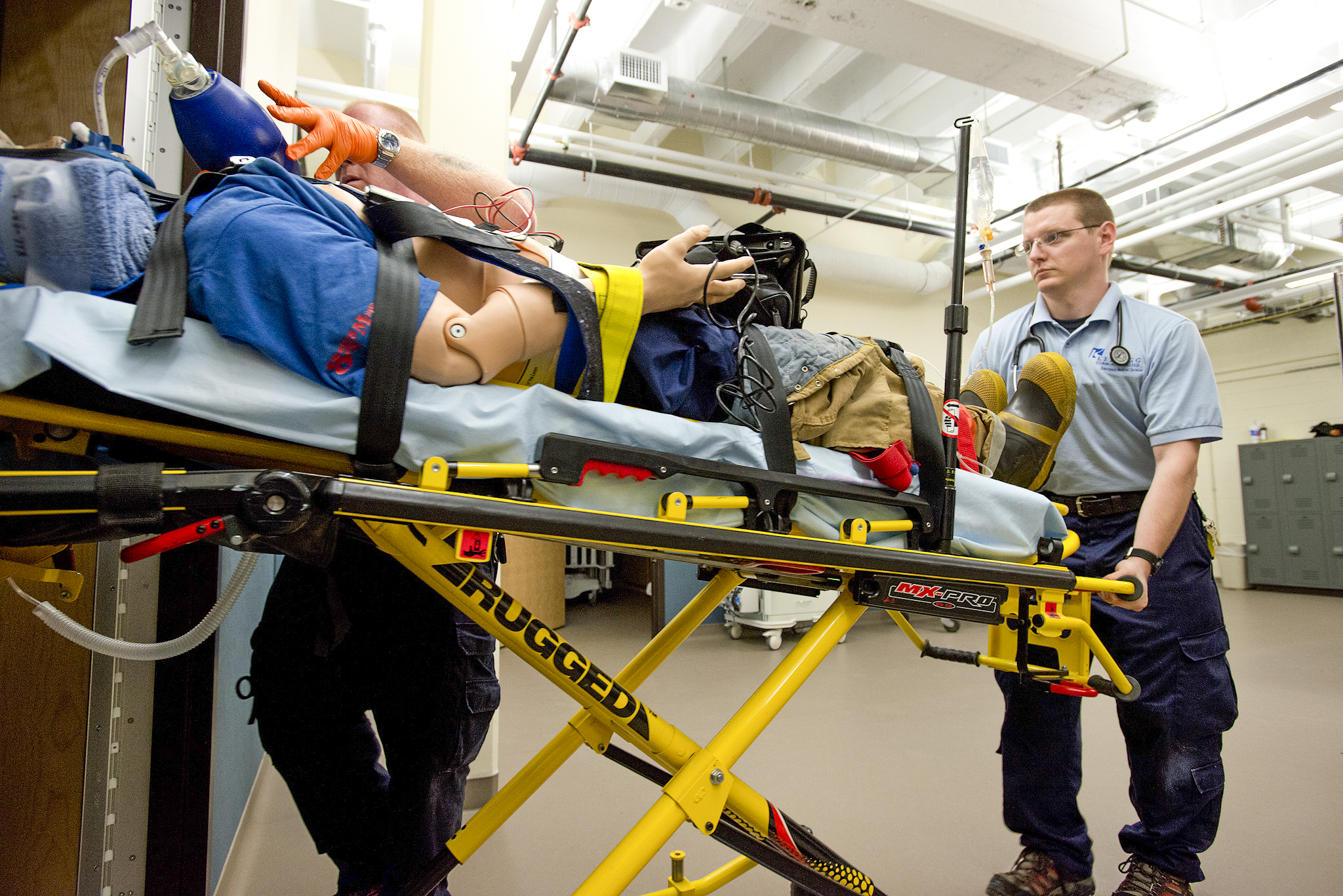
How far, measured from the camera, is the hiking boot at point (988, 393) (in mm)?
1606

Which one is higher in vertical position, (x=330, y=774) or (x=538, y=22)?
(x=538, y=22)

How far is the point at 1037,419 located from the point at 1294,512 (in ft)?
29.7

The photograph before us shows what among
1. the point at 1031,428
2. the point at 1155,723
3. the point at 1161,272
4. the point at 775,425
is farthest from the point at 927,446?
the point at 1161,272

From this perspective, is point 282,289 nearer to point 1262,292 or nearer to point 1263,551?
point 1262,292

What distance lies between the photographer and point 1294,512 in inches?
314

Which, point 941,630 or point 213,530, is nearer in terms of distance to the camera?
point 213,530

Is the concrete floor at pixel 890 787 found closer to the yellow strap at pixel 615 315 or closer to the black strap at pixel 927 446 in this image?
the black strap at pixel 927 446

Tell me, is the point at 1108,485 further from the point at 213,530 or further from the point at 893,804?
the point at 213,530

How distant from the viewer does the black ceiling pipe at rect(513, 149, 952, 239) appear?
16.6 feet

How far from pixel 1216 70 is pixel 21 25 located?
212 inches

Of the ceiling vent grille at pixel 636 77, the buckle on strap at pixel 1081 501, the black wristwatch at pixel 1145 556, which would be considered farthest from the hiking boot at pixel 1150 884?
the ceiling vent grille at pixel 636 77

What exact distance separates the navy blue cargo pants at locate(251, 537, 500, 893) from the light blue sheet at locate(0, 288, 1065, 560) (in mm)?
621

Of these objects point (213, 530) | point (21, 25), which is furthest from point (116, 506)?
point (21, 25)

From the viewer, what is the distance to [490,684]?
1.44m
